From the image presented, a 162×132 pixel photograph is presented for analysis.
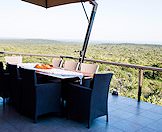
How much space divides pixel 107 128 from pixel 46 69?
1746mm

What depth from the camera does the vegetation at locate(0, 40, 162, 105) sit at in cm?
486

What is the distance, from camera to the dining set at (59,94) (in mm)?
3186

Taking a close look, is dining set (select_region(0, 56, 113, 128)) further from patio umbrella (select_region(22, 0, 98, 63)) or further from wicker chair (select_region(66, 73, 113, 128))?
patio umbrella (select_region(22, 0, 98, 63))

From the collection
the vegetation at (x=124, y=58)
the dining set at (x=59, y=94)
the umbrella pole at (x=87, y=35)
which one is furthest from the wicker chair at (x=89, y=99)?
the umbrella pole at (x=87, y=35)

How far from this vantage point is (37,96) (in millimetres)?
3229

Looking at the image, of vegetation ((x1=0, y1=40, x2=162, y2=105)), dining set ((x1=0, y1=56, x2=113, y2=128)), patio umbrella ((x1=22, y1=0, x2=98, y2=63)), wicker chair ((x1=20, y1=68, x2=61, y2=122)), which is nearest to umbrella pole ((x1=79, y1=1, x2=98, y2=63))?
patio umbrella ((x1=22, y1=0, x2=98, y2=63))

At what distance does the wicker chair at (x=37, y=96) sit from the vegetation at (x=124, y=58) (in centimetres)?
219

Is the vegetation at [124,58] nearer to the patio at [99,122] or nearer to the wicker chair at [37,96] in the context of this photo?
the patio at [99,122]

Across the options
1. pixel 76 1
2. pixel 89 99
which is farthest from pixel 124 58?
pixel 89 99

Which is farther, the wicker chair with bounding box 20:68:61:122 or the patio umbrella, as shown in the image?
the patio umbrella

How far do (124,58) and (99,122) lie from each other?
305 centimetres

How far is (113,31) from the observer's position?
33.7 ft

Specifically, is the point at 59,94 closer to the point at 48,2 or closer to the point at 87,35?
the point at 87,35

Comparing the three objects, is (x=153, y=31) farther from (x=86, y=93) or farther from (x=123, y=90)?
(x=86, y=93)
